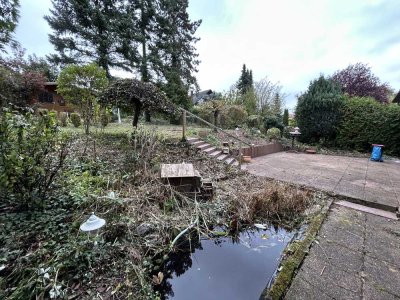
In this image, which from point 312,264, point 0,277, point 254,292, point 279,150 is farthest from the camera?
point 279,150

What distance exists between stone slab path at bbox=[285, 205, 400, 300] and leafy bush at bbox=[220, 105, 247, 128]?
25.7 ft

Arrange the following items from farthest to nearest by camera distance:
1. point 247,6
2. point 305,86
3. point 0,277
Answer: point 305,86
point 247,6
point 0,277

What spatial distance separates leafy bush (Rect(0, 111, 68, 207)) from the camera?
2.14 meters

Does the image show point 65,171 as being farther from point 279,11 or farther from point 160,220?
point 279,11

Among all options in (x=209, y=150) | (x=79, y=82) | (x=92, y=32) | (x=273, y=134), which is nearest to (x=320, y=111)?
(x=273, y=134)

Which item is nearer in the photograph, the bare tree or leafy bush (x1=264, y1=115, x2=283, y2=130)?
leafy bush (x1=264, y1=115, x2=283, y2=130)

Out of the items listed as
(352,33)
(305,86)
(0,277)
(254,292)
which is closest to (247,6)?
(352,33)

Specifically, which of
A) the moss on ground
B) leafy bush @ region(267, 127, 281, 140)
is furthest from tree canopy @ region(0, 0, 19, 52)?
leafy bush @ region(267, 127, 281, 140)

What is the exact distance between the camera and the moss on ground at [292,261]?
1.74m

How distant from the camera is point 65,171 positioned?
11.1 feet

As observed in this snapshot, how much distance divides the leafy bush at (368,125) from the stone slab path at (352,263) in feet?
25.5

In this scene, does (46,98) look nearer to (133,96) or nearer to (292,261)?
(133,96)

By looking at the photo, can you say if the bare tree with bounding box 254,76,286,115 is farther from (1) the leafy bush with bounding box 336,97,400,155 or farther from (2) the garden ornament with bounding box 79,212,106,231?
(2) the garden ornament with bounding box 79,212,106,231

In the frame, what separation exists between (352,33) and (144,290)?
10.3 m
